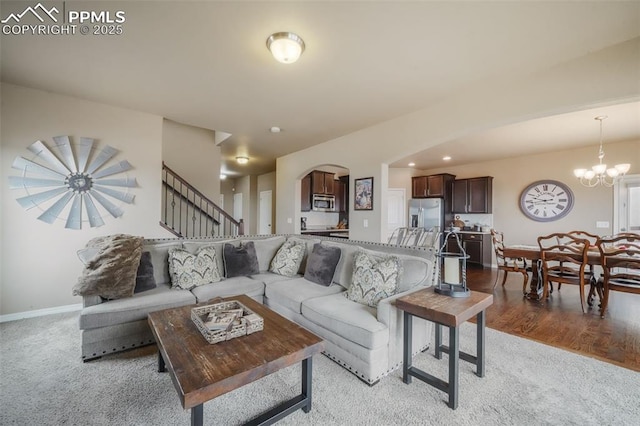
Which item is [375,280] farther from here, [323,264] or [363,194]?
[363,194]

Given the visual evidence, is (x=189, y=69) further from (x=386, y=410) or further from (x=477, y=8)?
(x=386, y=410)

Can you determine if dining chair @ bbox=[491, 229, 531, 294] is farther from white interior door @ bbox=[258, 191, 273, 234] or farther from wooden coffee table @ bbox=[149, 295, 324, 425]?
white interior door @ bbox=[258, 191, 273, 234]

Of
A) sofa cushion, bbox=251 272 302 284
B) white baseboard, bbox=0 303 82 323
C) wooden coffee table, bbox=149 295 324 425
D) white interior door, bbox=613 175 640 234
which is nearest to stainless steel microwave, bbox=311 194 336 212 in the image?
sofa cushion, bbox=251 272 302 284

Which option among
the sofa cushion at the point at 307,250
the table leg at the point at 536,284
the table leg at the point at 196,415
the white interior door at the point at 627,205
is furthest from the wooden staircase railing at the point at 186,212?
the white interior door at the point at 627,205

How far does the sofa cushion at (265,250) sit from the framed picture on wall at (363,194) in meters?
1.48

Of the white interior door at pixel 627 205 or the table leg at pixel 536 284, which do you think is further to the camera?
the white interior door at pixel 627 205

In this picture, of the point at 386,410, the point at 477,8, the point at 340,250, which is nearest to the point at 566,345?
the point at 386,410

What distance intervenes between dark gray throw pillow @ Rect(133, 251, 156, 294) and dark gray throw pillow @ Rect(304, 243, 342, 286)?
161 centimetres

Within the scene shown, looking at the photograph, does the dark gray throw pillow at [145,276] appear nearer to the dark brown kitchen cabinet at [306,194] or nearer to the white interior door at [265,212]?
the dark brown kitchen cabinet at [306,194]

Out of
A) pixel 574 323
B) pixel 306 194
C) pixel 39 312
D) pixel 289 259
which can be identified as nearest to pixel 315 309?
pixel 289 259

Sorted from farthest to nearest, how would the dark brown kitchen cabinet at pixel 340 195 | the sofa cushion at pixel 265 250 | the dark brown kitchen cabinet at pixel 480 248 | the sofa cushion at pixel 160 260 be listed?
the dark brown kitchen cabinet at pixel 340 195
the dark brown kitchen cabinet at pixel 480 248
the sofa cushion at pixel 265 250
the sofa cushion at pixel 160 260

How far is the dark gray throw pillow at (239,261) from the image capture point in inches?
128

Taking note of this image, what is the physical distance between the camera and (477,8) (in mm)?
1795

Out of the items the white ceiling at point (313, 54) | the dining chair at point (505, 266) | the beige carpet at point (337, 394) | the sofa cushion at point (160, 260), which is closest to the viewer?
the beige carpet at point (337, 394)
